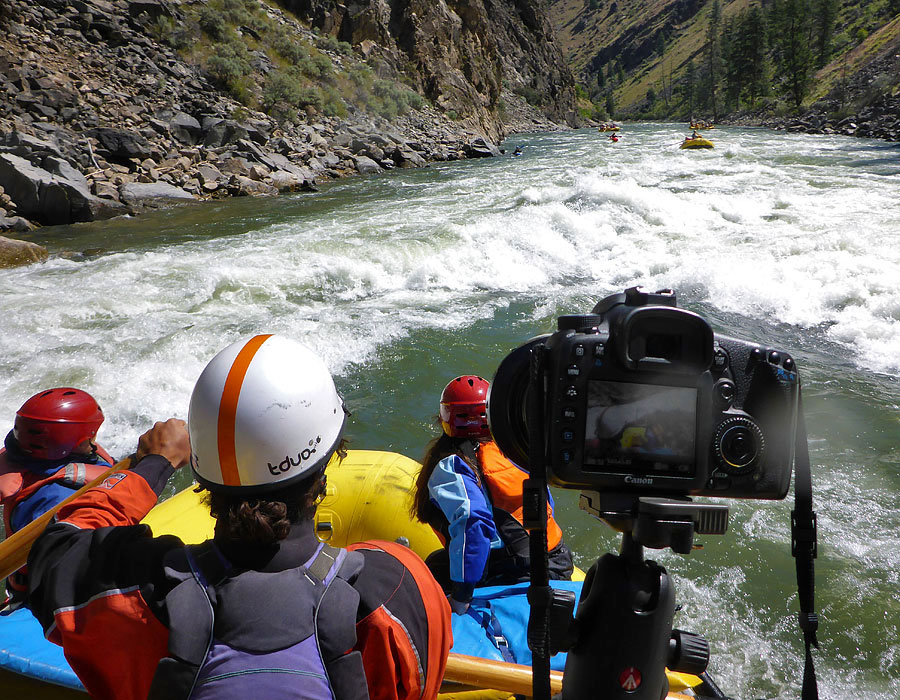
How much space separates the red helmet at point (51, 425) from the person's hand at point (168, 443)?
928 mm

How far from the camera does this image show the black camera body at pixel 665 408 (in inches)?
38.2

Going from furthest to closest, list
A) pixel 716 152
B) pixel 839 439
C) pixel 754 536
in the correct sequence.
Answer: pixel 716 152 < pixel 839 439 < pixel 754 536

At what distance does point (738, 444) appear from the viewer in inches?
38.6

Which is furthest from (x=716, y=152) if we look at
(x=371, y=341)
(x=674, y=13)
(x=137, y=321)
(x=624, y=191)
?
(x=674, y=13)

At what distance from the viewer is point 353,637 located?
988mm

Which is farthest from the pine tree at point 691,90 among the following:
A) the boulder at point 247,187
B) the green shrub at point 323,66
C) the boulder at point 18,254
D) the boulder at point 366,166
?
the boulder at point 18,254

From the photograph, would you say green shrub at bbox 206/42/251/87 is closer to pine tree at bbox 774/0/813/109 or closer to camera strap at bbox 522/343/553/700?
camera strap at bbox 522/343/553/700

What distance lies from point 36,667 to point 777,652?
124 inches

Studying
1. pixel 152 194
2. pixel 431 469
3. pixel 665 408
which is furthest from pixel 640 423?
pixel 152 194

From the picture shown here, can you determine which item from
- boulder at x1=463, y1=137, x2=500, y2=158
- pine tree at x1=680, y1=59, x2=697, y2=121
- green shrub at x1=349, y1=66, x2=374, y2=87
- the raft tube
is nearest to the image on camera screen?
the raft tube

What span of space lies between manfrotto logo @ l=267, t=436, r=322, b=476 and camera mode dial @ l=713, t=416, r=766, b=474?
763mm

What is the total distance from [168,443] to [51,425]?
1.04 meters

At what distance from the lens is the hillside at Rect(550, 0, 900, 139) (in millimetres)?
36062

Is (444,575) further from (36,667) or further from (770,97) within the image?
(770,97)
